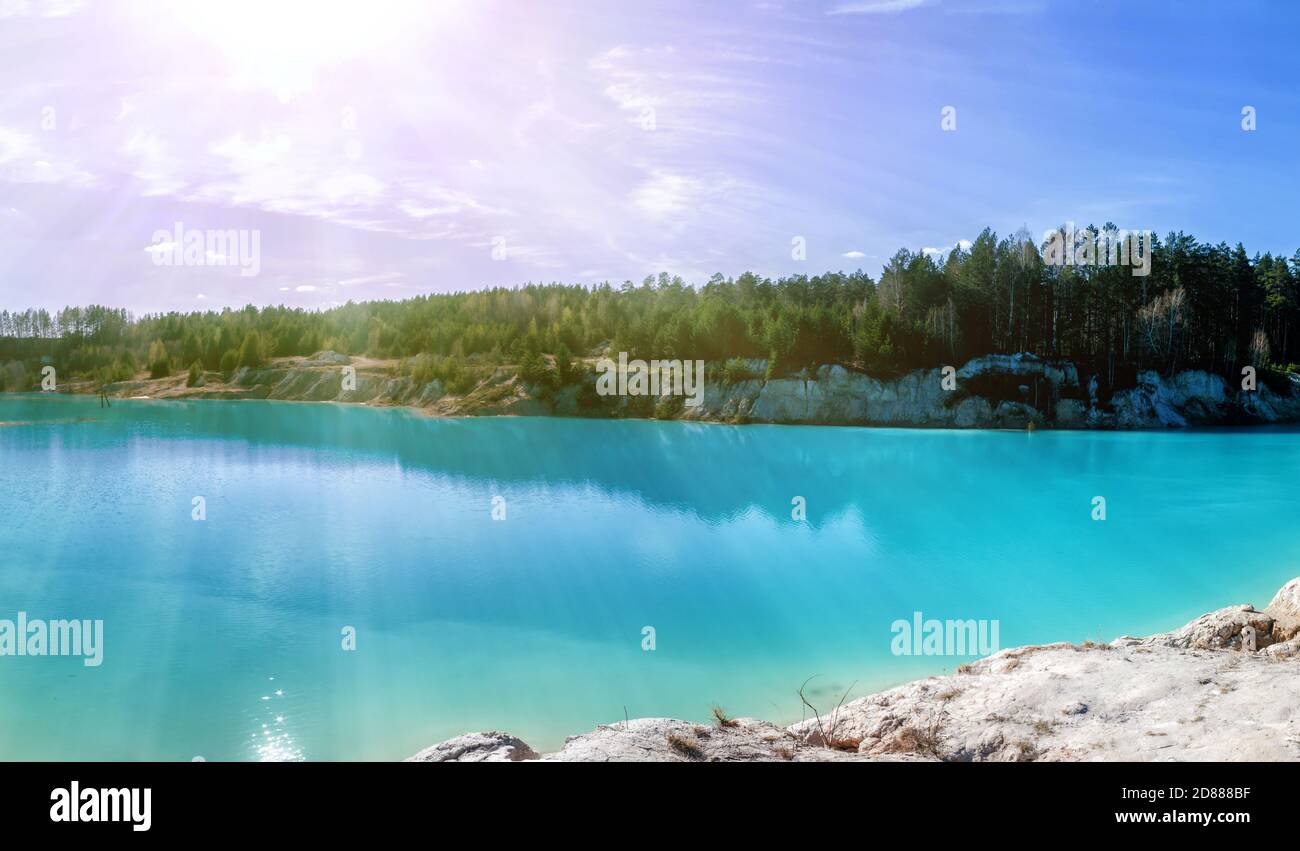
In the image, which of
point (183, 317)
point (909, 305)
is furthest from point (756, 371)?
point (183, 317)

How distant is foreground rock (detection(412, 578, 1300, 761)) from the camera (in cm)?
630

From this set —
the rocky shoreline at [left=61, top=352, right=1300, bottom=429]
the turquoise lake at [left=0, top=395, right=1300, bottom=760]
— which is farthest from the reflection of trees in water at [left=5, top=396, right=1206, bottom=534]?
the rocky shoreline at [left=61, top=352, right=1300, bottom=429]

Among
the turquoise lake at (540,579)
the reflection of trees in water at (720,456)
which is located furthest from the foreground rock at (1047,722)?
the reflection of trees in water at (720,456)

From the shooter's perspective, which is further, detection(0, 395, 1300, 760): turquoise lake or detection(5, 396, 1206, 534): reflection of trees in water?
detection(5, 396, 1206, 534): reflection of trees in water

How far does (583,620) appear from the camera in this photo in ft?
48.1

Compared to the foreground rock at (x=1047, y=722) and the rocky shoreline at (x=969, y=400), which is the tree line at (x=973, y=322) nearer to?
the rocky shoreline at (x=969, y=400)

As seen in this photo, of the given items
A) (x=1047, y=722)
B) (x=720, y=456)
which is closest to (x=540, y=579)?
(x=1047, y=722)

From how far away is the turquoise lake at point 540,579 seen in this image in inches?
431

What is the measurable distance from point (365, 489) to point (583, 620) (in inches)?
729

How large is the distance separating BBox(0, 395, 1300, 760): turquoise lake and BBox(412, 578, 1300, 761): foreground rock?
→ 99.4 inches

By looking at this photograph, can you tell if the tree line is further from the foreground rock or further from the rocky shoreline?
the foreground rock

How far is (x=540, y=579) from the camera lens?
1744cm

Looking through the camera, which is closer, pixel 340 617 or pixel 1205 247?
pixel 340 617
